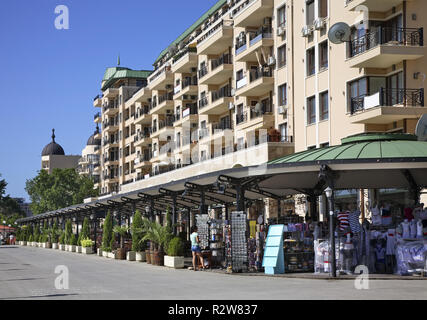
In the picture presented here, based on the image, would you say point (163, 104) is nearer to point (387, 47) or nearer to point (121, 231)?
point (121, 231)

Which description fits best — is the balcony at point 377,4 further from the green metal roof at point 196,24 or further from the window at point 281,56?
the green metal roof at point 196,24

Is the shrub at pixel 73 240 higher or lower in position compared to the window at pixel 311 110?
lower

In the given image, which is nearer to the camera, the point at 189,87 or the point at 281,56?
the point at 281,56

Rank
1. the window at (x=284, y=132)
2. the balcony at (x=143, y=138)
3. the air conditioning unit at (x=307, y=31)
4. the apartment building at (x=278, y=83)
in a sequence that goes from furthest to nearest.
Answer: the balcony at (x=143, y=138) → the window at (x=284, y=132) → the air conditioning unit at (x=307, y=31) → the apartment building at (x=278, y=83)

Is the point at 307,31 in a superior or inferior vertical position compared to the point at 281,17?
inferior

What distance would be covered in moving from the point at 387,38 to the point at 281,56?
1232 centimetres

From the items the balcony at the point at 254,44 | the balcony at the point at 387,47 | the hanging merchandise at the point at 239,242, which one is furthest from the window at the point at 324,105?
the hanging merchandise at the point at 239,242

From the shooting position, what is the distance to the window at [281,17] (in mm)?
A: 46906

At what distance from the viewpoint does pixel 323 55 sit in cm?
4125

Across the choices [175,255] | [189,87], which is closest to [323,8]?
[175,255]

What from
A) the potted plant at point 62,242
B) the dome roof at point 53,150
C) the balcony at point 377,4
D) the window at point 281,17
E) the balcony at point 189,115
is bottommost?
the potted plant at point 62,242

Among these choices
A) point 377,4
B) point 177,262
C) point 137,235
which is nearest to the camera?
Answer: point 177,262

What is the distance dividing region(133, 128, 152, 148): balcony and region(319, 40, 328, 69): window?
42949 mm
